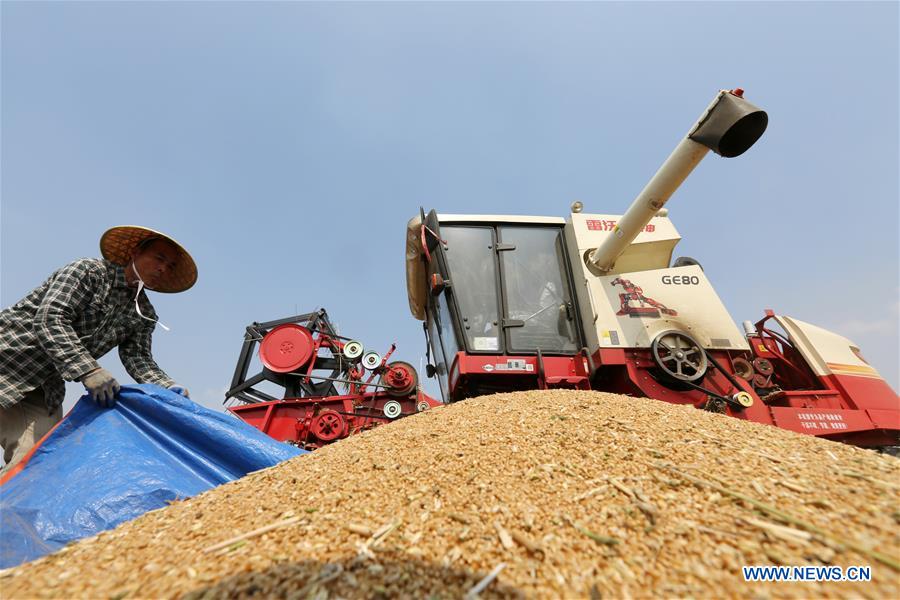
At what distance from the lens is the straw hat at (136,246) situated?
2.41 metres

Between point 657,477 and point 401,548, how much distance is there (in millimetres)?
940

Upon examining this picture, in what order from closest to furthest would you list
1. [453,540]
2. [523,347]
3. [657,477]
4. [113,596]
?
[113,596]
[453,540]
[657,477]
[523,347]

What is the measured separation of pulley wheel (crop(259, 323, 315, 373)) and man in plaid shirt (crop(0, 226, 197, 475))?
4219 millimetres

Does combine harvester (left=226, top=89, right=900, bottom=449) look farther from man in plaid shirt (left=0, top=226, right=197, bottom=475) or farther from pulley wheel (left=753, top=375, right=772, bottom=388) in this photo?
man in plaid shirt (left=0, top=226, right=197, bottom=475)

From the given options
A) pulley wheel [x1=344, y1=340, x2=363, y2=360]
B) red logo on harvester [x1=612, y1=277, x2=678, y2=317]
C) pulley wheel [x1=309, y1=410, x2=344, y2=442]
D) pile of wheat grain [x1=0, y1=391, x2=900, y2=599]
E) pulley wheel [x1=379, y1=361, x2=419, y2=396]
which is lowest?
pile of wheat grain [x1=0, y1=391, x2=900, y2=599]

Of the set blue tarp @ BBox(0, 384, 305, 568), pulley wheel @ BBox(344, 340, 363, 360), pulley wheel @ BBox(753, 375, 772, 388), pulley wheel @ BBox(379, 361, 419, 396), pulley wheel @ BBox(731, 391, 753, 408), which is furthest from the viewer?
pulley wheel @ BBox(344, 340, 363, 360)

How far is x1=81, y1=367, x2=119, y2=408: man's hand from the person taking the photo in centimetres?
197

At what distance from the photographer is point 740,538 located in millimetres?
982

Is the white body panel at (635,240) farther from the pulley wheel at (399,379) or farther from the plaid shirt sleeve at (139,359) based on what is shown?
the plaid shirt sleeve at (139,359)

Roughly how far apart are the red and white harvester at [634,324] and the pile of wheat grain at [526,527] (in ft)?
5.27

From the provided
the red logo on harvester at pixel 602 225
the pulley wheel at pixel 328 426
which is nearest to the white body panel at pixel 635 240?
the red logo on harvester at pixel 602 225

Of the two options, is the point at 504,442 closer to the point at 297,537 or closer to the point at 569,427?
the point at 569,427

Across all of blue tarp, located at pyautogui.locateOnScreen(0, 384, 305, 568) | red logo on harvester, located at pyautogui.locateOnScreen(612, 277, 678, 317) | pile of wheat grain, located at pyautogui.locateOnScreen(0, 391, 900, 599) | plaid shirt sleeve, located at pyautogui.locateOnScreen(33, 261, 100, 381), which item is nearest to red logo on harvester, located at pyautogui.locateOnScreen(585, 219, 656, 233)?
red logo on harvester, located at pyautogui.locateOnScreen(612, 277, 678, 317)

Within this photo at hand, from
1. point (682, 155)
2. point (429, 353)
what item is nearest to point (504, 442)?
point (682, 155)
